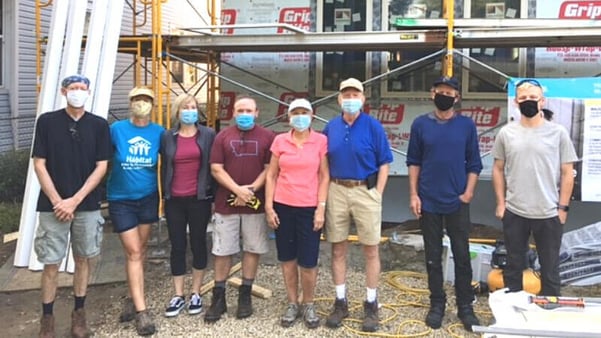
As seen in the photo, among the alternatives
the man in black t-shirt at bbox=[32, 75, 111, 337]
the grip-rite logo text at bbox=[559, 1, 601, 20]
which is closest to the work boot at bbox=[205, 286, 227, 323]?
the man in black t-shirt at bbox=[32, 75, 111, 337]

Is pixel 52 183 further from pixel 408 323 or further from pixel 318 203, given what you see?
pixel 408 323

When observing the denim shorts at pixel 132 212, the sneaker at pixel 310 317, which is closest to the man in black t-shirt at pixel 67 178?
the denim shorts at pixel 132 212

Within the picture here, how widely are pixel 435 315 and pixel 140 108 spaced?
283 centimetres

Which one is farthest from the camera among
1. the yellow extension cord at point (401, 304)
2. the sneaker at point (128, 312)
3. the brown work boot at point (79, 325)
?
the sneaker at point (128, 312)

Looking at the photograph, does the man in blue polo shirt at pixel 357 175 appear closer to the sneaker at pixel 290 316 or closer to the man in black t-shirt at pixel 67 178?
Result: the sneaker at pixel 290 316

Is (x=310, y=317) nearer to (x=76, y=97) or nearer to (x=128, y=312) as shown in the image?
(x=128, y=312)

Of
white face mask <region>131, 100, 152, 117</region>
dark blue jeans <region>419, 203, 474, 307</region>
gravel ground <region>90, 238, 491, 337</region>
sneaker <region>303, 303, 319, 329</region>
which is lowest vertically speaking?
gravel ground <region>90, 238, 491, 337</region>

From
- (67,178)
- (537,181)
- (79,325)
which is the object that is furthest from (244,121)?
(537,181)

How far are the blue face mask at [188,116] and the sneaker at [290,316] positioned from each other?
1685 millimetres

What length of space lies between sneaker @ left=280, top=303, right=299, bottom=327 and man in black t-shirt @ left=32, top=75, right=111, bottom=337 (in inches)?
60.9

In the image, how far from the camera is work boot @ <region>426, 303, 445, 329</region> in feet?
15.4

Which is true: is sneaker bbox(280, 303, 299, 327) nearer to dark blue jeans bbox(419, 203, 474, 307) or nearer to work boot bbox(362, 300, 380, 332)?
work boot bbox(362, 300, 380, 332)

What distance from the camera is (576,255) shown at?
5844mm

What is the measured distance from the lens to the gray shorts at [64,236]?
425 cm
